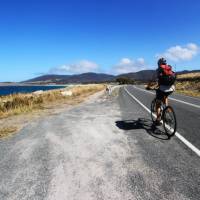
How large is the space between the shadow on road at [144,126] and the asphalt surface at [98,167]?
0.19 feet

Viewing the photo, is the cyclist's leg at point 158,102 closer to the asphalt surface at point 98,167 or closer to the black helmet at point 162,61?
the asphalt surface at point 98,167

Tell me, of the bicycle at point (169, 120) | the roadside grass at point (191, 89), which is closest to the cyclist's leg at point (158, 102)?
the bicycle at point (169, 120)

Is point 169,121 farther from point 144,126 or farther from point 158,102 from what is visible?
point 144,126

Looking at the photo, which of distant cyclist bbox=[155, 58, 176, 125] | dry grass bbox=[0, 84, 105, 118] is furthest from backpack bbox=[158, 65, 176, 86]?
dry grass bbox=[0, 84, 105, 118]

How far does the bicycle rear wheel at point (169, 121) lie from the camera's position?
23.8 feet

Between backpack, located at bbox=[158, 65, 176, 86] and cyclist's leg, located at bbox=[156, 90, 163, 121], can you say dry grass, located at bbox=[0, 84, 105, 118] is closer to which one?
cyclist's leg, located at bbox=[156, 90, 163, 121]

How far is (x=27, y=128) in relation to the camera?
30.8ft

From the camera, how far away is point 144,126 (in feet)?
29.6

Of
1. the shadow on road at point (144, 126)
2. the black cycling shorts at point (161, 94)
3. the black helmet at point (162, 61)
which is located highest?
the black helmet at point (162, 61)

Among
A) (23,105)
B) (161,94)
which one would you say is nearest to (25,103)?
(23,105)

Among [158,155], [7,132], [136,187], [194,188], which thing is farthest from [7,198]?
[7,132]

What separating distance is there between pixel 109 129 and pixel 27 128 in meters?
3.09

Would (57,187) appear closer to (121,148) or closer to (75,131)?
(121,148)

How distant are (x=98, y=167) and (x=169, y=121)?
3378 millimetres
